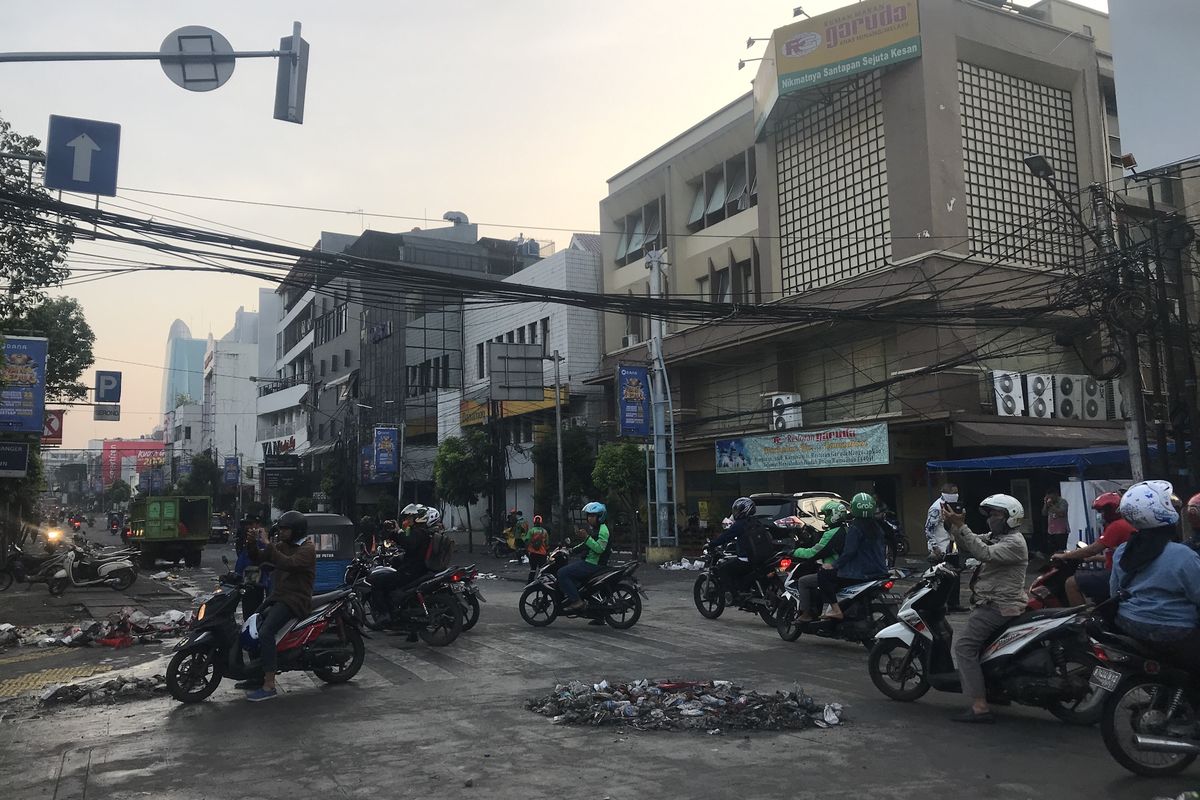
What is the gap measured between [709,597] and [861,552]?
13.4ft

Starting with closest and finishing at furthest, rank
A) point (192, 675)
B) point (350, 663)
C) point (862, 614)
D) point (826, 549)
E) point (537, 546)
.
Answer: point (192, 675) → point (350, 663) → point (862, 614) → point (826, 549) → point (537, 546)

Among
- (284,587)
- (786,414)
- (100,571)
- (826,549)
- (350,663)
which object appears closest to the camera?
(284,587)

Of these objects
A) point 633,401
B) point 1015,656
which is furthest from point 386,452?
point 1015,656

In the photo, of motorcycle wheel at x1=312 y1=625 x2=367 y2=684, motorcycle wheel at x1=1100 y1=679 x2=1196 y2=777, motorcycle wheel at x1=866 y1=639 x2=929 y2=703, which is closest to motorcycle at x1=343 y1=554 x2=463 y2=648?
motorcycle wheel at x1=312 y1=625 x2=367 y2=684

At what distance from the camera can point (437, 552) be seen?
11.4 metres

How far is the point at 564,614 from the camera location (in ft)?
41.9

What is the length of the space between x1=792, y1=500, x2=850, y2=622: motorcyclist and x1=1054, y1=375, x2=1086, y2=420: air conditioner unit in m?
17.8

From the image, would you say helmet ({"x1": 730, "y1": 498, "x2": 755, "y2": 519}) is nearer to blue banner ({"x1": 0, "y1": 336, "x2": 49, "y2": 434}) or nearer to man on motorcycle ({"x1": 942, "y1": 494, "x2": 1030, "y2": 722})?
man on motorcycle ({"x1": 942, "y1": 494, "x2": 1030, "y2": 722})

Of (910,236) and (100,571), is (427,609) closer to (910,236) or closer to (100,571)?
(100,571)

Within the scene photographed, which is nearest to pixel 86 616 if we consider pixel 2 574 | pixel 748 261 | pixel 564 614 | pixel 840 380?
pixel 2 574

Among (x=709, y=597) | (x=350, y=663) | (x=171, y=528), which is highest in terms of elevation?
(x=171, y=528)

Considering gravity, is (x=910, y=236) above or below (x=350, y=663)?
above

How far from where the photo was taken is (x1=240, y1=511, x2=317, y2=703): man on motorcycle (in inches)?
317

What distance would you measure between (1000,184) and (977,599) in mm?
23085
